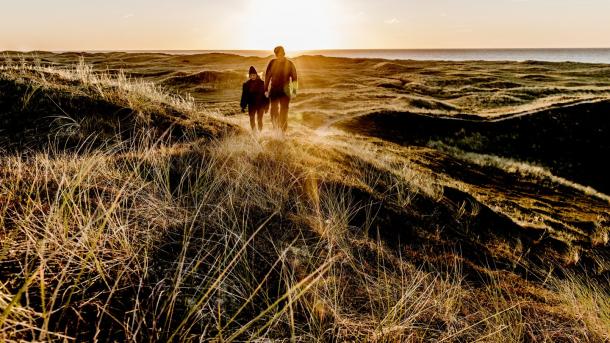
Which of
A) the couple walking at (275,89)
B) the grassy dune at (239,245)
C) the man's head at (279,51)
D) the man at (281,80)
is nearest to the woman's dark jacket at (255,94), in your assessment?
the couple walking at (275,89)

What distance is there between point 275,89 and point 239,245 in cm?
731

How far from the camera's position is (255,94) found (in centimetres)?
1038

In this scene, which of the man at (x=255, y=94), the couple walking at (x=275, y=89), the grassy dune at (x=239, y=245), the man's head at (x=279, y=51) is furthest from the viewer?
the man at (x=255, y=94)

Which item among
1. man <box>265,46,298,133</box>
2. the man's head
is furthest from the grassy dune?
the man's head

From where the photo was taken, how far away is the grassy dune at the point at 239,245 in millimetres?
2090

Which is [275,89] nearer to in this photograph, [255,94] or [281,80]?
[281,80]

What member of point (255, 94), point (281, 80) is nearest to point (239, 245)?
point (281, 80)

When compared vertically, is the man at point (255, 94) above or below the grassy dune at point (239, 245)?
above

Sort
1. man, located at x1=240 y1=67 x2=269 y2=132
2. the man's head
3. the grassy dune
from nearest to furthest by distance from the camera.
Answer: the grassy dune → the man's head → man, located at x1=240 y1=67 x2=269 y2=132

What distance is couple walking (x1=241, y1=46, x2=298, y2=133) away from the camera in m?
9.55

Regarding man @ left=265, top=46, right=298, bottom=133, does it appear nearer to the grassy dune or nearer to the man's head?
the man's head

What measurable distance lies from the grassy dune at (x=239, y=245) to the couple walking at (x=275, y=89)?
233 cm

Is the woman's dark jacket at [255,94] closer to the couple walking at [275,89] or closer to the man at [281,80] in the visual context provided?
the couple walking at [275,89]

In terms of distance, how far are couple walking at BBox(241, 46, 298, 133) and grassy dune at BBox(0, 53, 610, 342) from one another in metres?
2.33
